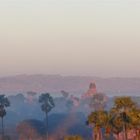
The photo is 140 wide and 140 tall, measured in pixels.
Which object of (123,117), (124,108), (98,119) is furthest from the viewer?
(98,119)

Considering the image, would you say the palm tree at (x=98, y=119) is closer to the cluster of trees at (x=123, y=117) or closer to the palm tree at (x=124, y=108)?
the cluster of trees at (x=123, y=117)

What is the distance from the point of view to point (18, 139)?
200 meters

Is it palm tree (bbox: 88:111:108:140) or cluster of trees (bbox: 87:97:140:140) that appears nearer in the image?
cluster of trees (bbox: 87:97:140:140)

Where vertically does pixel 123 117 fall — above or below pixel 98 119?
above

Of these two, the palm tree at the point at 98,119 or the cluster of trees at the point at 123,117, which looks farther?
the palm tree at the point at 98,119

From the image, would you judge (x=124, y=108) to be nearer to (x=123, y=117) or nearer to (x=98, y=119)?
(x=123, y=117)

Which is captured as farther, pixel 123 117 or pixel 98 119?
pixel 98 119

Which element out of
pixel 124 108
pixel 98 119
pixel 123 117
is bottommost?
pixel 98 119

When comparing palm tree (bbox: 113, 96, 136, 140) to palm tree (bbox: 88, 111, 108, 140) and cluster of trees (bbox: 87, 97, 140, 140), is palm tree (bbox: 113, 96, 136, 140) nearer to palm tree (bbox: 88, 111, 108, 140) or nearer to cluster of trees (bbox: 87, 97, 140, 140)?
cluster of trees (bbox: 87, 97, 140, 140)

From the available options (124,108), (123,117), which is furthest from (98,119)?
(124,108)

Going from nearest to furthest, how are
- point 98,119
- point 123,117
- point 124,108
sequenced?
point 124,108
point 123,117
point 98,119

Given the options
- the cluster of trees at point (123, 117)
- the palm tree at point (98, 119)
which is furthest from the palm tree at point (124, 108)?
the palm tree at point (98, 119)

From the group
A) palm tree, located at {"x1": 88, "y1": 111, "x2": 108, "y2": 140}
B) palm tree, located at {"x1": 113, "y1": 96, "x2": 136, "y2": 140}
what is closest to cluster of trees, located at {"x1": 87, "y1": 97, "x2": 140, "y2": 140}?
palm tree, located at {"x1": 113, "y1": 96, "x2": 136, "y2": 140}

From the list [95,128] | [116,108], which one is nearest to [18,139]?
[95,128]
